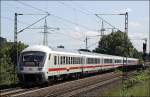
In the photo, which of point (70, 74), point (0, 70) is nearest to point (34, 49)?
point (70, 74)

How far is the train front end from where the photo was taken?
27906 millimetres

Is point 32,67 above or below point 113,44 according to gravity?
below

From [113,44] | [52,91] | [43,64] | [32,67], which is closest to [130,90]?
[52,91]

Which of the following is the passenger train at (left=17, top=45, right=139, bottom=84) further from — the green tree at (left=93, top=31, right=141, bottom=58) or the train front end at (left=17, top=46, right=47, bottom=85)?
the green tree at (left=93, top=31, right=141, bottom=58)

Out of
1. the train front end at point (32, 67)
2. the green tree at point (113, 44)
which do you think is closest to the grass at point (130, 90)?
the train front end at point (32, 67)

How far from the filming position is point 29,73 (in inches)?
1096

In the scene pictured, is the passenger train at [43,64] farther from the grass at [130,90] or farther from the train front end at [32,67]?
the grass at [130,90]

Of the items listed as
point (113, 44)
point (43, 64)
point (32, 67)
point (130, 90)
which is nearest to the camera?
point (130, 90)

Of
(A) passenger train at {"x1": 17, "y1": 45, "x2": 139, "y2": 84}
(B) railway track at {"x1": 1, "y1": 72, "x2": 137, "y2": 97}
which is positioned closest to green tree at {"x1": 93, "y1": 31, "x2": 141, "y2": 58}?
(A) passenger train at {"x1": 17, "y1": 45, "x2": 139, "y2": 84}

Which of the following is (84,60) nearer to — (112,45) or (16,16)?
(16,16)

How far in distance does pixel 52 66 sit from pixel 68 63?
16.4 feet

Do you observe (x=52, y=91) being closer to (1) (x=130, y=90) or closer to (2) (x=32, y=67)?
(2) (x=32, y=67)

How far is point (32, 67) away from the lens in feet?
91.7

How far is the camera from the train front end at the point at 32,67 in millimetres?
27906
